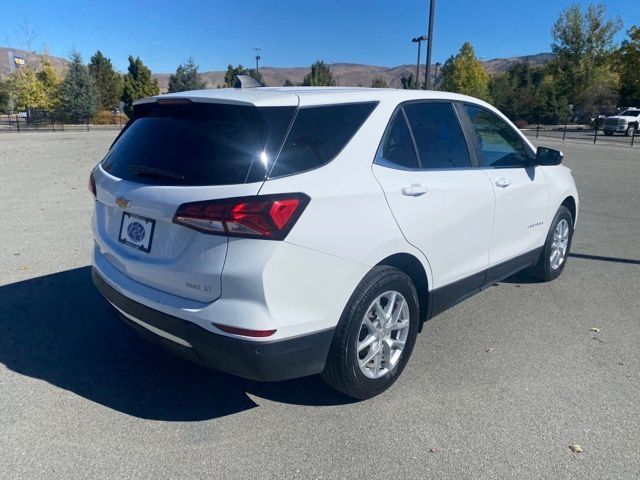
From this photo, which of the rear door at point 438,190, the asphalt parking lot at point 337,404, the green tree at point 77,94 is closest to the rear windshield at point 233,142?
the rear door at point 438,190

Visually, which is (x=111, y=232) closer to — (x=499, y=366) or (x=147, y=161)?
(x=147, y=161)

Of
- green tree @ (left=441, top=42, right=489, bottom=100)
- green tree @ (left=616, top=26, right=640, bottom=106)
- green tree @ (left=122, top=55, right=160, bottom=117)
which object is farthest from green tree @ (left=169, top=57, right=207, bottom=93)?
green tree @ (left=616, top=26, right=640, bottom=106)

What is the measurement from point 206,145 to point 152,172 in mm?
379

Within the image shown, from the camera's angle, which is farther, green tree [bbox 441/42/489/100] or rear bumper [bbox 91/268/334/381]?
green tree [bbox 441/42/489/100]

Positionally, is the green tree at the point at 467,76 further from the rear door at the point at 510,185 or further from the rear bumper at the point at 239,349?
the rear bumper at the point at 239,349

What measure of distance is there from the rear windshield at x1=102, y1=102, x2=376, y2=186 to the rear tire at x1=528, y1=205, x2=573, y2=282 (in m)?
2.93

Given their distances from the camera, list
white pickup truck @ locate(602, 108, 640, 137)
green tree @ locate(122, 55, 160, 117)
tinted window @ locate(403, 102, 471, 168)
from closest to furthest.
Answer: tinted window @ locate(403, 102, 471, 168), white pickup truck @ locate(602, 108, 640, 137), green tree @ locate(122, 55, 160, 117)

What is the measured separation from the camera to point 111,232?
10.4 ft

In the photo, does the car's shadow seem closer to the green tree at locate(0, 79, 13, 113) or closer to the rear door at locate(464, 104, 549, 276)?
the rear door at locate(464, 104, 549, 276)

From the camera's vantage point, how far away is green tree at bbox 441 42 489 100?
5244 centimetres

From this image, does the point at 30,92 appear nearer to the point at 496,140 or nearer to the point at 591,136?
the point at 591,136

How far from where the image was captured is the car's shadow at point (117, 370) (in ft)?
10.4

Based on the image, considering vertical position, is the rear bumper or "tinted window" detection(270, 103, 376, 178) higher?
"tinted window" detection(270, 103, 376, 178)

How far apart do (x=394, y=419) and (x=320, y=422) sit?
0.44 metres
